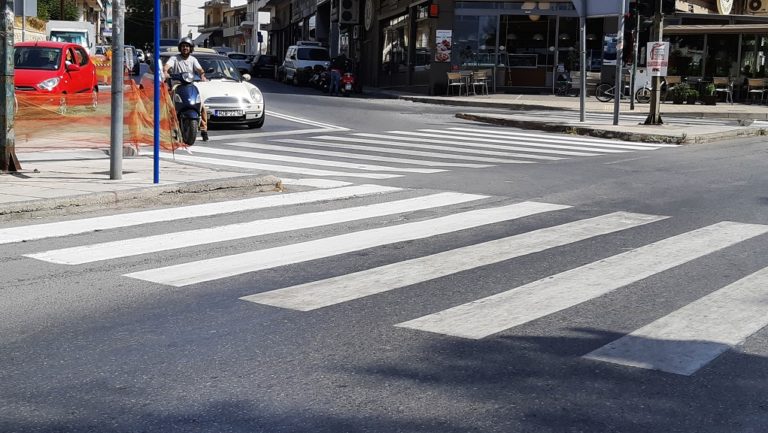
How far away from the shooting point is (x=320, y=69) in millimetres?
42219

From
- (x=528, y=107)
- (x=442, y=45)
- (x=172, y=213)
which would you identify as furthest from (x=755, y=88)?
(x=172, y=213)

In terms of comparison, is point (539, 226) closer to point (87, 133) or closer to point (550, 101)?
point (87, 133)

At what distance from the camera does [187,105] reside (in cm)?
1498

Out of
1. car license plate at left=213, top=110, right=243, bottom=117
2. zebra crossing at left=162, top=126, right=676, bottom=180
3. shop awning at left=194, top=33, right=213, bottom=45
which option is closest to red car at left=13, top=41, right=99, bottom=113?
car license plate at left=213, top=110, right=243, bottom=117

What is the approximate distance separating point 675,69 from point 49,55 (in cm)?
2305

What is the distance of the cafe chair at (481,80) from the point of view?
35.5m

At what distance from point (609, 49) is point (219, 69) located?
62.4 feet

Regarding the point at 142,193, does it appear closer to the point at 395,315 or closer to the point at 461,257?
the point at 461,257

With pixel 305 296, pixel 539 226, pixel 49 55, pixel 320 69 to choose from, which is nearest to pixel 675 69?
pixel 320 69

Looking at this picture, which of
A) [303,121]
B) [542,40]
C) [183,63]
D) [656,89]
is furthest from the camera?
[542,40]

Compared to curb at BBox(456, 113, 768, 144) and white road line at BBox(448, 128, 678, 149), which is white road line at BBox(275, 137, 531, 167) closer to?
white road line at BBox(448, 128, 678, 149)

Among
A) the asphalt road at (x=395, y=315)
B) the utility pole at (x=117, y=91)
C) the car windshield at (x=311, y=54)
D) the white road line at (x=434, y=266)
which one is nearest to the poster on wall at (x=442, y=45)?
the car windshield at (x=311, y=54)

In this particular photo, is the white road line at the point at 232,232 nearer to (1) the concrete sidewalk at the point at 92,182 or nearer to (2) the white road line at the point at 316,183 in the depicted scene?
(2) the white road line at the point at 316,183

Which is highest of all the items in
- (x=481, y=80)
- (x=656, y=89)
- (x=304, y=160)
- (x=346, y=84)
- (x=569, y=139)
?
(x=481, y=80)
